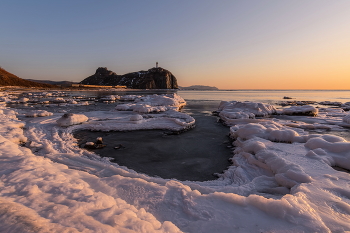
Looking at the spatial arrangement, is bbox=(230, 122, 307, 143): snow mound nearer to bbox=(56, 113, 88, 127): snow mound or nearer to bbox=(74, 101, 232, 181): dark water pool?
bbox=(74, 101, 232, 181): dark water pool

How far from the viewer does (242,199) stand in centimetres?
347

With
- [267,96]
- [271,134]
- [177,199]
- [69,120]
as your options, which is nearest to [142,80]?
[267,96]

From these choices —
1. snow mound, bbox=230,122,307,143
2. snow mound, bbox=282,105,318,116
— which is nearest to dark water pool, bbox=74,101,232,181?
snow mound, bbox=230,122,307,143

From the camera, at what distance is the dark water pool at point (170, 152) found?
6.34 meters

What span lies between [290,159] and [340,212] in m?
2.73

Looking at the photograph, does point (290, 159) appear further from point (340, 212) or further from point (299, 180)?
point (340, 212)

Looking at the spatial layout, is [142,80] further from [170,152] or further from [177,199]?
[177,199]

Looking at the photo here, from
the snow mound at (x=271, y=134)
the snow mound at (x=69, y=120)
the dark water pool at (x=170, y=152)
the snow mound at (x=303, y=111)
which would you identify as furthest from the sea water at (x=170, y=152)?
the snow mound at (x=303, y=111)

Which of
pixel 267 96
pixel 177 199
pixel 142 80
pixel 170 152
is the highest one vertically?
pixel 142 80

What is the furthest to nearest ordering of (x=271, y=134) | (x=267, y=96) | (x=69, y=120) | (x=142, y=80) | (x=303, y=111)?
(x=142, y=80) → (x=267, y=96) → (x=303, y=111) → (x=69, y=120) → (x=271, y=134)

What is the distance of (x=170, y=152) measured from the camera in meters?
8.12

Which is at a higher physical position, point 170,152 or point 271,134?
point 271,134

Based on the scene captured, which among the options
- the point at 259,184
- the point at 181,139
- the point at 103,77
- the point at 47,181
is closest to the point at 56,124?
the point at 181,139

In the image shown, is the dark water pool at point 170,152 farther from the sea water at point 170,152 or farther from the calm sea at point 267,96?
the calm sea at point 267,96
